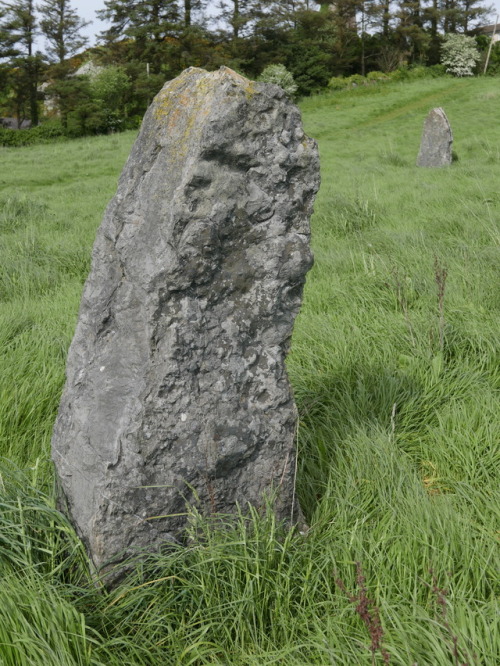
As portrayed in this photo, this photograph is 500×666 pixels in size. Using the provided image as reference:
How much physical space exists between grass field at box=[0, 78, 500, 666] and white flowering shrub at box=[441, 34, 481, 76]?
122 feet

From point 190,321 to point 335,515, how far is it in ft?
3.30

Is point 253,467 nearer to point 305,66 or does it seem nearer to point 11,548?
point 11,548

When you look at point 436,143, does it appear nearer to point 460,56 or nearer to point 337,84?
point 337,84

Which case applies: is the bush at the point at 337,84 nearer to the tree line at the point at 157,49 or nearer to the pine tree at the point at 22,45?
the tree line at the point at 157,49

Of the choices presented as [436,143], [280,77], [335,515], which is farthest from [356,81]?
[335,515]

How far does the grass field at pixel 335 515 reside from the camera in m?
1.70

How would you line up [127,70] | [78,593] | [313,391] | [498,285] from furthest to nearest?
[127,70]
[498,285]
[313,391]
[78,593]

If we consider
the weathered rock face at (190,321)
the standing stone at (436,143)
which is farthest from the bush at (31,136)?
the weathered rock face at (190,321)

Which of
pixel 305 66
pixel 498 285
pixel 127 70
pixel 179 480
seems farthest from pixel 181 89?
pixel 305 66

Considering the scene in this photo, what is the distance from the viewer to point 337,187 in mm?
10555

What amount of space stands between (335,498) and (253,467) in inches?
17.2

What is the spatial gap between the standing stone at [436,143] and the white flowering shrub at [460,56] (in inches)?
1105

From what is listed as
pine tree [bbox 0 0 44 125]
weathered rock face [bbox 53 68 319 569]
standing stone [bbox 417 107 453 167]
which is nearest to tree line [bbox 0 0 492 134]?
pine tree [bbox 0 0 44 125]

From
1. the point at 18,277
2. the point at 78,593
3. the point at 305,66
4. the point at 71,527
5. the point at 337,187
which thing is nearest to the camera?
the point at 78,593
